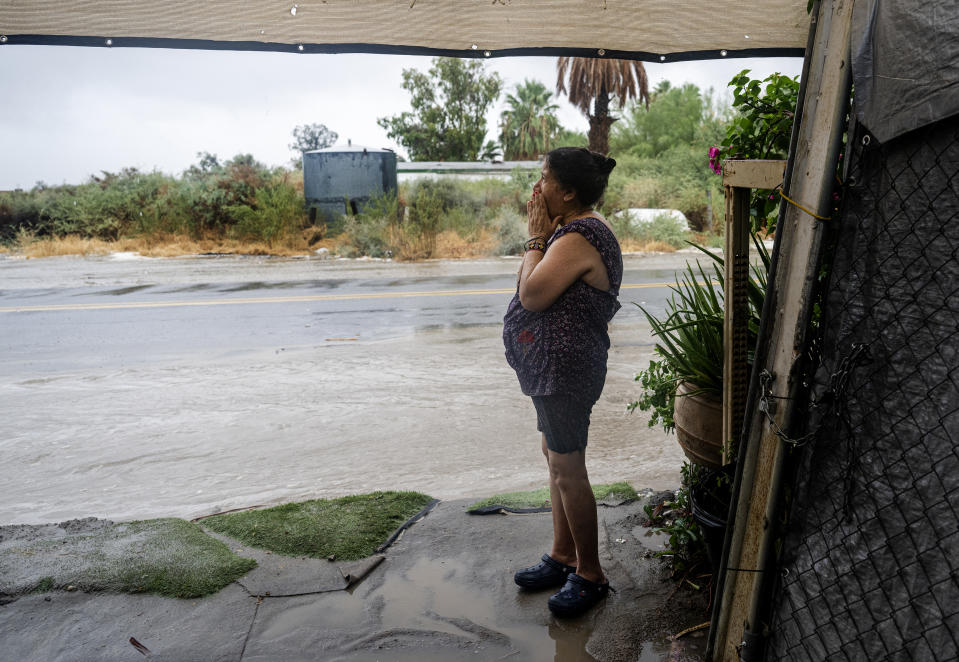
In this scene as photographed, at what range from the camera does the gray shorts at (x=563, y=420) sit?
9.67ft

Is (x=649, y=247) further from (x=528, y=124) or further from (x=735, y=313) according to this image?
(x=528, y=124)

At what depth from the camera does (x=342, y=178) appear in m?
25.2

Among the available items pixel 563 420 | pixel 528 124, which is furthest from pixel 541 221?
pixel 528 124

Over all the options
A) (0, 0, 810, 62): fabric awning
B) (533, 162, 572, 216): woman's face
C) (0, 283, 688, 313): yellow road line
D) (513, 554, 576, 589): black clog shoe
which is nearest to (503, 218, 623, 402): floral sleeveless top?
(533, 162, 572, 216): woman's face

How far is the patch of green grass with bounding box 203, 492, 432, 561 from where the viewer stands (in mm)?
3789

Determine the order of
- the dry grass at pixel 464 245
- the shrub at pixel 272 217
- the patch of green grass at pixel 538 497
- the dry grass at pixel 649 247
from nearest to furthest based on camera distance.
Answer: the patch of green grass at pixel 538 497 → the dry grass at pixel 464 245 → the dry grass at pixel 649 247 → the shrub at pixel 272 217

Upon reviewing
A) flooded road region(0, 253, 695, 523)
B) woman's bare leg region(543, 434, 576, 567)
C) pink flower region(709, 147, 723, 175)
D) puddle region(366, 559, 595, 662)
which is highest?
pink flower region(709, 147, 723, 175)

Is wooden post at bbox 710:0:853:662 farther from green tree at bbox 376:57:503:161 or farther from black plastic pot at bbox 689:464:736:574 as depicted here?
green tree at bbox 376:57:503:161

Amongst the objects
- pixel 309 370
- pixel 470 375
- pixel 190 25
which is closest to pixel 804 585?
pixel 190 25

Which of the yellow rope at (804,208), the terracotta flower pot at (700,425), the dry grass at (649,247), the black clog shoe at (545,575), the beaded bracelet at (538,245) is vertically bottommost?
the dry grass at (649,247)

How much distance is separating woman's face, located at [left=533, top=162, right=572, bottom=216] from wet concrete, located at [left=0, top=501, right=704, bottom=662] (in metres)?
1.62

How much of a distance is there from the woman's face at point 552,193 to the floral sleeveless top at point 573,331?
11 cm

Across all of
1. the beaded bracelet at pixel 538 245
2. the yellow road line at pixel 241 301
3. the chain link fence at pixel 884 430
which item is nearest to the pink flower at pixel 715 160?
the beaded bracelet at pixel 538 245

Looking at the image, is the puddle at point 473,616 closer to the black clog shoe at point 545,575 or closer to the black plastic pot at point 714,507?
the black clog shoe at point 545,575
